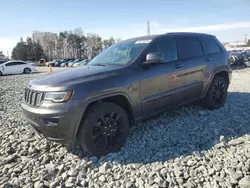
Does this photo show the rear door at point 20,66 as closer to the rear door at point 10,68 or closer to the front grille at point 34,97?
the rear door at point 10,68

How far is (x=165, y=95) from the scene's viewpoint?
4.15 metres

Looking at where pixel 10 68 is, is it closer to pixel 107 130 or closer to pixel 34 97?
pixel 34 97

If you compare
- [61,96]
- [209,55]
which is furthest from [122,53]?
[209,55]

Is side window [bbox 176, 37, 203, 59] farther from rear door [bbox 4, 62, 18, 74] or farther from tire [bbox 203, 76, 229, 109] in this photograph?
rear door [bbox 4, 62, 18, 74]

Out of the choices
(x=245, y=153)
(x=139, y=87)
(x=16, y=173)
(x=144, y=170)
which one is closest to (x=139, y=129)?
(x=139, y=87)

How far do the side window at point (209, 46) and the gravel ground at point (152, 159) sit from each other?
5.21 feet

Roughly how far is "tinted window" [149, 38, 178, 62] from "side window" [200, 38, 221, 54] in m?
1.07

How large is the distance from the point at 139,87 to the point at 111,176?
1469 millimetres

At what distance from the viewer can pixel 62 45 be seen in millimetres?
76250

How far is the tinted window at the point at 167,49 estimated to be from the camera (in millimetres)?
4231

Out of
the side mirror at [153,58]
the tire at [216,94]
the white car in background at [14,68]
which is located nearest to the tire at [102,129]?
the side mirror at [153,58]

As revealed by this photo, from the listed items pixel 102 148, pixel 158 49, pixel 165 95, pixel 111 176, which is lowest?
pixel 111 176

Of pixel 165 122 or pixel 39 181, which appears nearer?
pixel 39 181

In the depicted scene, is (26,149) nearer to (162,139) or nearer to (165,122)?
(162,139)
